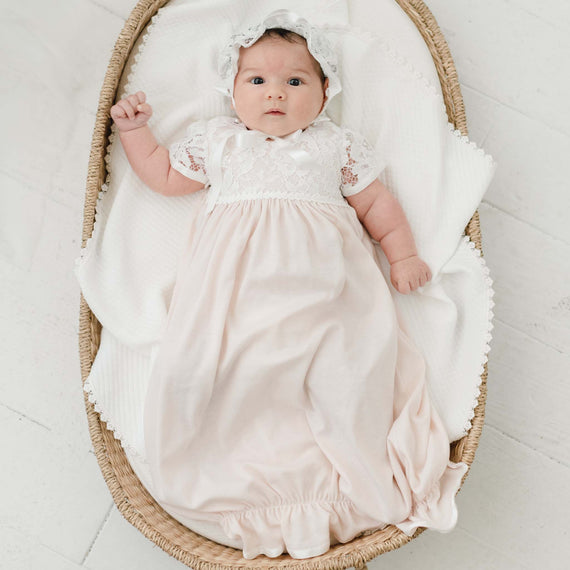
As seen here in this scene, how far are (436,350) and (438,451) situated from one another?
0.22m

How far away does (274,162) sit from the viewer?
4.40ft

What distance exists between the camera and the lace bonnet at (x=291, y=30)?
4.36ft

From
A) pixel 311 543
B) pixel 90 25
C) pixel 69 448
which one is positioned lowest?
pixel 69 448

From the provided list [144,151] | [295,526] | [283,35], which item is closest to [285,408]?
[295,526]

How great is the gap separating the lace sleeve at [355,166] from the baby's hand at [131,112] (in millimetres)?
406

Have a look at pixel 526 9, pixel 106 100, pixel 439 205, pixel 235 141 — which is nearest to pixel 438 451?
pixel 439 205

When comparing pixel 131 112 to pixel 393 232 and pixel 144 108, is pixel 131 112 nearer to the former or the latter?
pixel 144 108

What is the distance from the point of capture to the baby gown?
1.25 metres

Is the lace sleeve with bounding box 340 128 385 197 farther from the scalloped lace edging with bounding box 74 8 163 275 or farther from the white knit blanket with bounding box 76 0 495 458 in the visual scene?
the scalloped lace edging with bounding box 74 8 163 275

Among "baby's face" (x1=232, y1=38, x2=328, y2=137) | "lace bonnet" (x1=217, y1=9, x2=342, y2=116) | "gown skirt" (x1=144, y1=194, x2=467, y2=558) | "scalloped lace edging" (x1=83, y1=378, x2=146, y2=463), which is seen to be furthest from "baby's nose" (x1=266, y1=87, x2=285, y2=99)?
"scalloped lace edging" (x1=83, y1=378, x2=146, y2=463)

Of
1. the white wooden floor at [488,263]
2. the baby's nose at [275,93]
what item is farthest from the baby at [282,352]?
the white wooden floor at [488,263]

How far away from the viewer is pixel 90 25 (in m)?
1.57

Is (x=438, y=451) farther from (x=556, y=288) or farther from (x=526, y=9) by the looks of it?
(x=526, y=9)

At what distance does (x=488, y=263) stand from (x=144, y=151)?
823 mm
